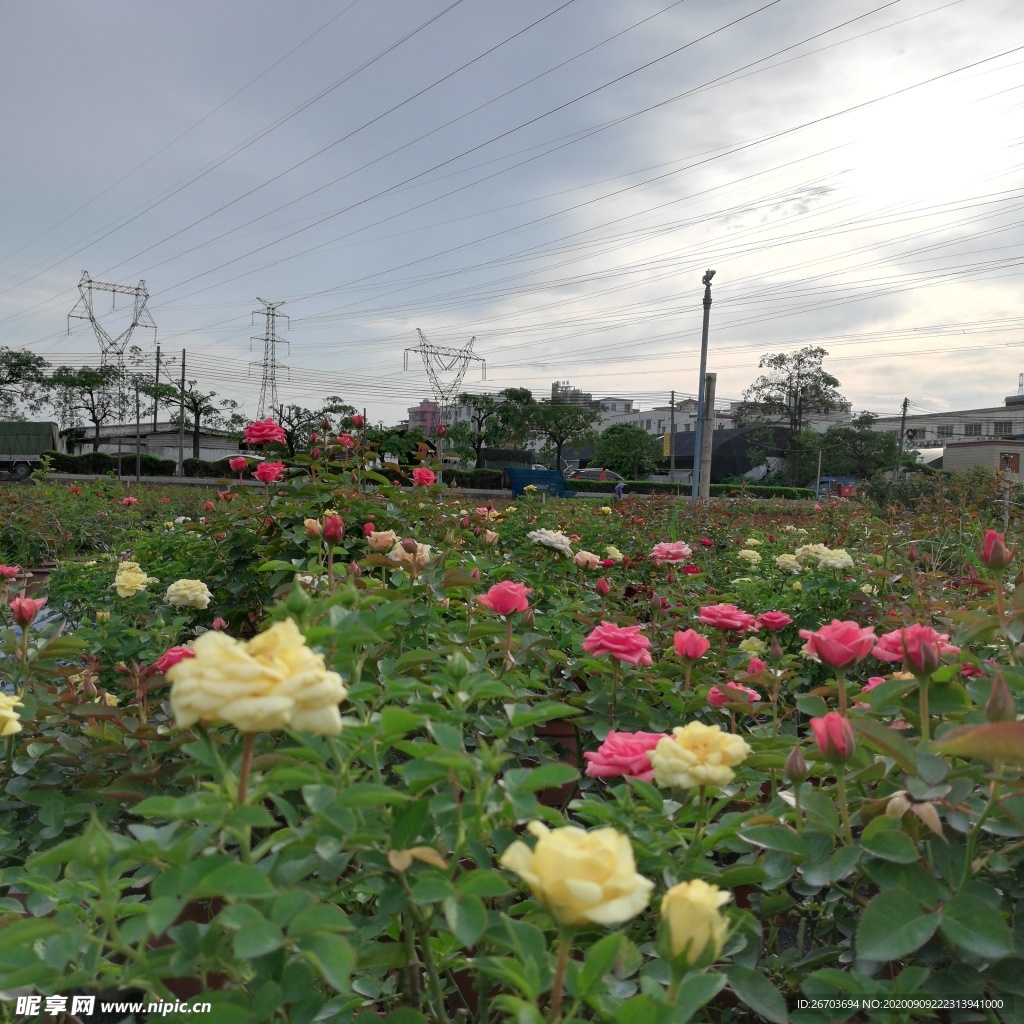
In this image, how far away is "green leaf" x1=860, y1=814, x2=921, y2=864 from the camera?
2.63ft

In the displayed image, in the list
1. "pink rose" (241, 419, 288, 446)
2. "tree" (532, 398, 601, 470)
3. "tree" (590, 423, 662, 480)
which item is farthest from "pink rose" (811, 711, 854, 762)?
"tree" (590, 423, 662, 480)

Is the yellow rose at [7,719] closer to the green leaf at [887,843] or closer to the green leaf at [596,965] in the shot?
the green leaf at [596,965]

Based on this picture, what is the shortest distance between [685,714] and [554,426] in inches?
1718

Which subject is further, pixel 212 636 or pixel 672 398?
pixel 672 398

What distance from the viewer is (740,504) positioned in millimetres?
8141

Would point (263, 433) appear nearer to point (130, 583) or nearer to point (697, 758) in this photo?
point (130, 583)

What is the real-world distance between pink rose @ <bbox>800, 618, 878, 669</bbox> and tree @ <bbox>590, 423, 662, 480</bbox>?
4381 cm

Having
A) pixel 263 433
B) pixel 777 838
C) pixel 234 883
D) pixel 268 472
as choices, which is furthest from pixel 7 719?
pixel 263 433

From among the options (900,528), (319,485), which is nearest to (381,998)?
(319,485)

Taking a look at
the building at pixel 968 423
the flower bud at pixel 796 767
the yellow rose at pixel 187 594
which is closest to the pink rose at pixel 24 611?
the yellow rose at pixel 187 594

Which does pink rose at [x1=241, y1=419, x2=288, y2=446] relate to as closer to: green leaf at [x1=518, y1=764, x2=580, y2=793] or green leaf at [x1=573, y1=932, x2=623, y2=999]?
green leaf at [x1=518, y1=764, x2=580, y2=793]

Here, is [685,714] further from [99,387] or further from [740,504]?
[99,387]

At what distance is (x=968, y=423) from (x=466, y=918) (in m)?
75.3

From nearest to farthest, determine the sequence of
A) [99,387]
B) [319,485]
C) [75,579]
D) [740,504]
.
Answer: [319,485] < [75,579] < [740,504] < [99,387]
